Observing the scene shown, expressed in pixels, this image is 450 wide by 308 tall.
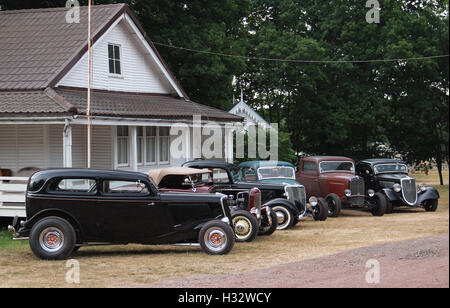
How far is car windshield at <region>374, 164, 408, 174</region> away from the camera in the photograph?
2230cm

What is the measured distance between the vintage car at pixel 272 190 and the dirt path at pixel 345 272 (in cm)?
449

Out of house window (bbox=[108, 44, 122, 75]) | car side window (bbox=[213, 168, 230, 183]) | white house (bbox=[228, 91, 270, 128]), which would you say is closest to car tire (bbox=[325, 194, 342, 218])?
car side window (bbox=[213, 168, 230, 183])

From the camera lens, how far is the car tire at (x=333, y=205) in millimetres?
20562

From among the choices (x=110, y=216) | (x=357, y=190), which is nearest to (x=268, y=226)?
(x=110, y=216)

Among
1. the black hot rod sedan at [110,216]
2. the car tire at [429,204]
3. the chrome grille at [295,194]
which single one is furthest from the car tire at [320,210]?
the black hot rod sedan at [110,216]

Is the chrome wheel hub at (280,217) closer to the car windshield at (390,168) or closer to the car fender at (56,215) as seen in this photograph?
the car fender at (56,215)

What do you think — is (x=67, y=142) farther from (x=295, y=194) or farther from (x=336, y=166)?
(x=336, y=166)

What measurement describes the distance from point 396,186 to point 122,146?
29.0 feet

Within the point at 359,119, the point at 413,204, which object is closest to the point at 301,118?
the point at 359,119

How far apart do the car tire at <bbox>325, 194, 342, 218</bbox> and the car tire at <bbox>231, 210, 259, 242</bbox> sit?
6669mm

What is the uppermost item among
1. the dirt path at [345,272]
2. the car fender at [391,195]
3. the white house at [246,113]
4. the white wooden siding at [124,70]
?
the white wooden siding at [124,70]

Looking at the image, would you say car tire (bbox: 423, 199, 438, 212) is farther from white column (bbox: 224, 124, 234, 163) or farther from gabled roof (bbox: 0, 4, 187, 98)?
gabled roof (bbox: 0, 4, 187, 98)
